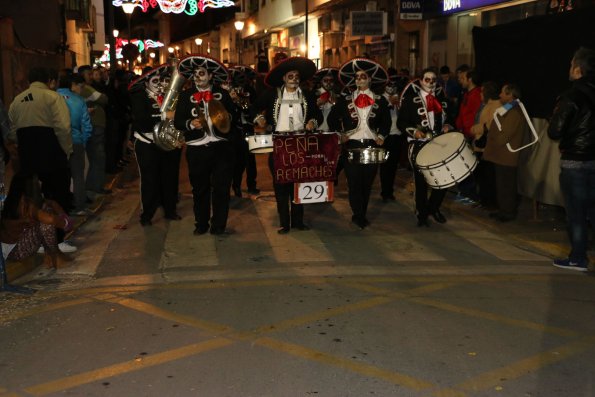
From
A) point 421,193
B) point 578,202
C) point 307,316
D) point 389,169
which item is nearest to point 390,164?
point 389,169

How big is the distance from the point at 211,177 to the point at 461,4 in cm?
1157

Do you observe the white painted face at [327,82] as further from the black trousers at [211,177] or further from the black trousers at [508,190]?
the black trousers at [211,177]

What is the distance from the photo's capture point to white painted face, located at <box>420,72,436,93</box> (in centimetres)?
951

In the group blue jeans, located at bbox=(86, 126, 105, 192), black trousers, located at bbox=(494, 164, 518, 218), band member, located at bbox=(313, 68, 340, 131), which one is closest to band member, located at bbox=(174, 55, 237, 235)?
blue jeans, located at bbox=(86, 126, 105, 192)

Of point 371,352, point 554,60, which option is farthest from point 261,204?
point 371,352

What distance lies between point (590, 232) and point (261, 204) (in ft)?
15.7

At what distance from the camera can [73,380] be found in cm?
484

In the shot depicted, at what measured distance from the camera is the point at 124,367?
504 centimetres

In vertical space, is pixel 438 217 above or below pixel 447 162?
below

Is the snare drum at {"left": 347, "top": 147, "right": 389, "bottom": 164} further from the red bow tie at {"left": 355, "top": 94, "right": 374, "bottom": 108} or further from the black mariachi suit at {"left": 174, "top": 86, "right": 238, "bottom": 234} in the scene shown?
the black mariachi suit at {"left": 174, "top": 86, "right": 238, "bottom": 234}

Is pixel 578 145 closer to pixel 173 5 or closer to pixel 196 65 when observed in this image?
pixel 196 65

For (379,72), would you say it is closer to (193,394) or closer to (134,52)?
(193,394)

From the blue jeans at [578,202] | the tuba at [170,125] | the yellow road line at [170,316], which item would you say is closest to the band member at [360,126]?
the tuba at [170,125]

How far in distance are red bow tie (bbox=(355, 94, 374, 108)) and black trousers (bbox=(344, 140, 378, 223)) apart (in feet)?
1.50
